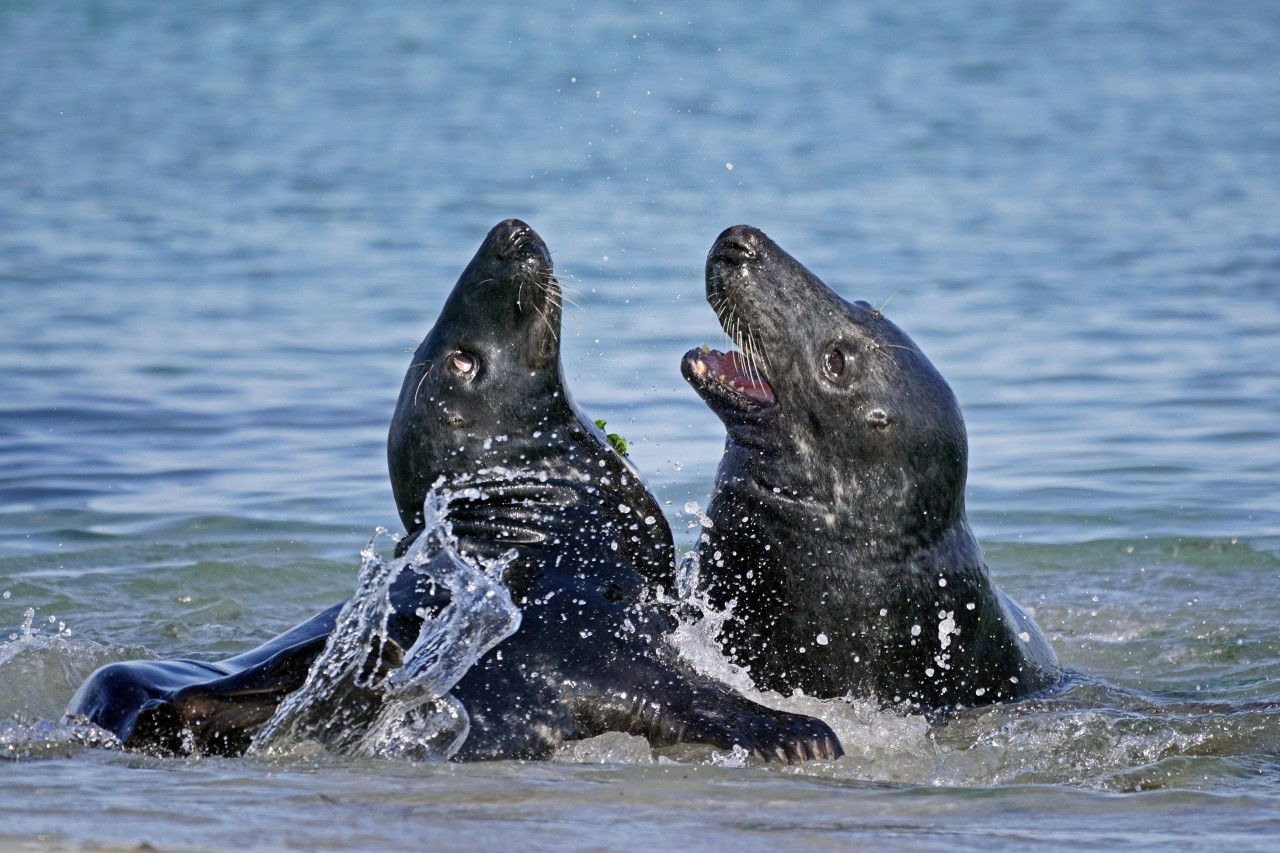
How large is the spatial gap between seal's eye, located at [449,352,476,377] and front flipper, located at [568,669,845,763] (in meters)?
1.33

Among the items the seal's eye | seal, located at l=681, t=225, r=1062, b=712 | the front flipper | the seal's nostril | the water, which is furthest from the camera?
the seal's eye

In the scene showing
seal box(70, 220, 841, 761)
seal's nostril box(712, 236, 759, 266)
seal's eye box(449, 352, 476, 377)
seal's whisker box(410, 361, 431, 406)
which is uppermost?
seal's nostril box(712, 236, 759, 266)

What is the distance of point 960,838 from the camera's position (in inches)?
Answer: 184

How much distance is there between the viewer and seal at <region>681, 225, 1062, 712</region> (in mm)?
6215

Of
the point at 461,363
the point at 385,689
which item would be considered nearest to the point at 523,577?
the point at 385,689

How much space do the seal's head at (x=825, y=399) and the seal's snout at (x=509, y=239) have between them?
28.8 inches

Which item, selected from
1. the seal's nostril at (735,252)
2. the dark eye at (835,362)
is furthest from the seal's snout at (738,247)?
the dark eye at (835,362)

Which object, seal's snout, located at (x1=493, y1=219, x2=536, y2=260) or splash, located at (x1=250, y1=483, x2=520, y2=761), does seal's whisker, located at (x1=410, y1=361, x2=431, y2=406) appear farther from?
splash, located at (x1=250, y1=483, x2=520, y2=761)

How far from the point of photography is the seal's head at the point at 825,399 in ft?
20.4

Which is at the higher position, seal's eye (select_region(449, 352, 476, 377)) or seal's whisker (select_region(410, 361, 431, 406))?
seal's eye (select_region(449, 352, 476, 377))

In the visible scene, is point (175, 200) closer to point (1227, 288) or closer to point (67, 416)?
point (67, 416)

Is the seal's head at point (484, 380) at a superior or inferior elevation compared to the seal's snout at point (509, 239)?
inferior

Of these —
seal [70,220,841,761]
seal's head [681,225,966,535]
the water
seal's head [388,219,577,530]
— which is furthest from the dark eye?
the water

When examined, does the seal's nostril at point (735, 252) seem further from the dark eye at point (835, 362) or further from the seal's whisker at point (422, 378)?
the seal's whisker at point (422, 378)
